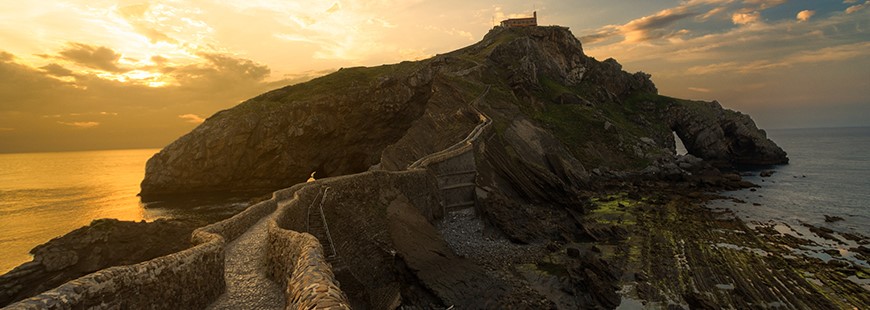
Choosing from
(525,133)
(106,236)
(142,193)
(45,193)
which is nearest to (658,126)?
(525,133)

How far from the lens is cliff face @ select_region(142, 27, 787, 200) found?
7288cm

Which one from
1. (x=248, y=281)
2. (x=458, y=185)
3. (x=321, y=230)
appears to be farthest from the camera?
(x=458, y=185)

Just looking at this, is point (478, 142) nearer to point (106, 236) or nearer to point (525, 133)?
point (525, 133)

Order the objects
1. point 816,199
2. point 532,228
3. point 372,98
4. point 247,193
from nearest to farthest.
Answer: point 532,228
point 816,199
point 247,193
point 372,98

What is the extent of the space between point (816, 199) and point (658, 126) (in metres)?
50.9

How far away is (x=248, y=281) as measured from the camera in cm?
1338

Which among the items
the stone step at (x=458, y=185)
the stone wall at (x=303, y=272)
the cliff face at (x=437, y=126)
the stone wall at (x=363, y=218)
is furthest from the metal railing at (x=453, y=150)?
the stone wall at (x=303, y=272)

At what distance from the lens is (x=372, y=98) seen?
3725 inches

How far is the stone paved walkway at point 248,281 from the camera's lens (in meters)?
11.7

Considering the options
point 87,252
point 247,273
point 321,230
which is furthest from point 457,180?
point 87,252

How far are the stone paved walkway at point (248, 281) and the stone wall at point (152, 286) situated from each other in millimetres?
557

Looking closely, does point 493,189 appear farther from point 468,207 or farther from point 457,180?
point 457,180

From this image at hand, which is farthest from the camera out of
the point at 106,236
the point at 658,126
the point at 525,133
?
the point at 658,126

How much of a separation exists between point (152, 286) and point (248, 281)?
3.63 metres
